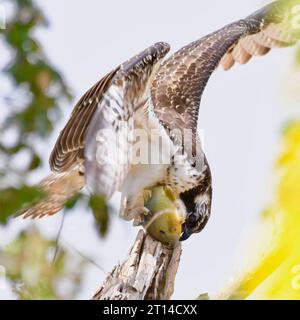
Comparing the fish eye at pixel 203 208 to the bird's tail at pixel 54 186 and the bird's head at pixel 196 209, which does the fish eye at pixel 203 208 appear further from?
the bird's tail at pixel 54 186

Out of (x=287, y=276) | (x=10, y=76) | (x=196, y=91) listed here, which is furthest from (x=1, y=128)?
(x=196, y=91)

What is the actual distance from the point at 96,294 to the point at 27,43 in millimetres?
2596

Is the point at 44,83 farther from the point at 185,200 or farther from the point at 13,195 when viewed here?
the point at 185,200

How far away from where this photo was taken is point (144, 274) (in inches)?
181

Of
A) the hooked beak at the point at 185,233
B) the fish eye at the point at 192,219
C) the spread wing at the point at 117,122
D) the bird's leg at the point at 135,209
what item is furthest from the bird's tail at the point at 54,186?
the fish eye at the point at 192,219

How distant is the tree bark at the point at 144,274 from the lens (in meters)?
4.47

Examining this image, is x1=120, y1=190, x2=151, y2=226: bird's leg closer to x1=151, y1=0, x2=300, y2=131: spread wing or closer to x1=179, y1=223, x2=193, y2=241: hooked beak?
x1=179, y1=223, x2=193, y2=241: hooked beak

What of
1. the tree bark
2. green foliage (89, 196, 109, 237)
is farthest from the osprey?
green foliage (89, 196, 109, 237)

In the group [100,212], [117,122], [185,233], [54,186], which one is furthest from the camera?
[185,233]

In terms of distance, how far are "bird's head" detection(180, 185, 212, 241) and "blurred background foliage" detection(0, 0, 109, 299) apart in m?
3.04

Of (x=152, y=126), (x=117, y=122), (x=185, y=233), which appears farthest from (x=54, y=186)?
(x=185, y=233)

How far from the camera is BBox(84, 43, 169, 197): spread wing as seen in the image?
306 cm

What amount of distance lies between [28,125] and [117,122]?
1.90 meters

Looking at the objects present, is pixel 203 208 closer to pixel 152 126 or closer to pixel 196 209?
pixel 196 209
